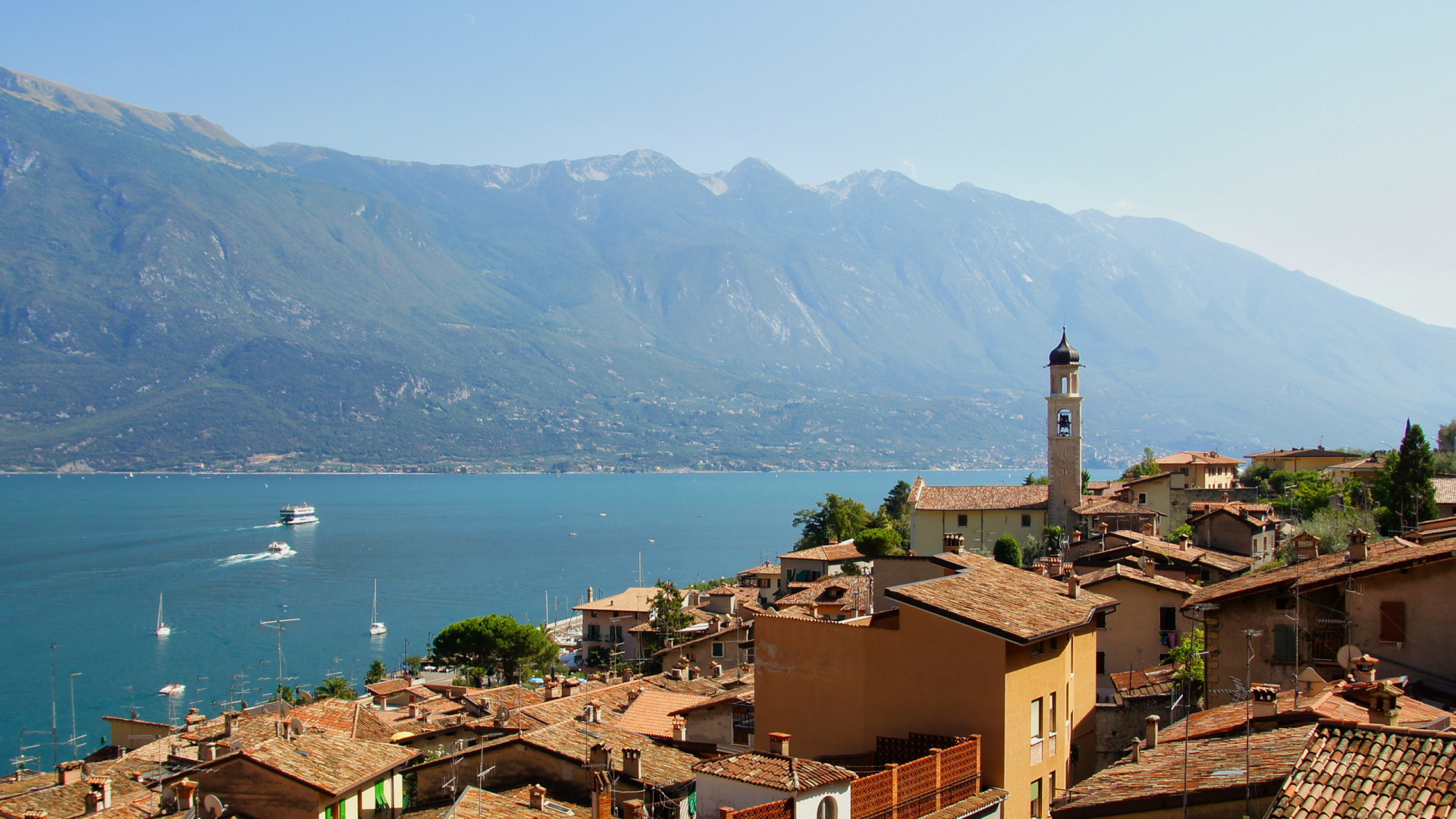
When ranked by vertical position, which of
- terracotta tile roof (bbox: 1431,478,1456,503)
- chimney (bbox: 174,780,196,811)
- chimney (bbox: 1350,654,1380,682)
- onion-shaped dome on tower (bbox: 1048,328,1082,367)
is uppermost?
onion-shaped dome on tower (bbox: 1048,328,1082,367)

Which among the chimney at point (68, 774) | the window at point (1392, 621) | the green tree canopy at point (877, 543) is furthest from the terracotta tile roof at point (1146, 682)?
the green tree canopy at point (877, 543)

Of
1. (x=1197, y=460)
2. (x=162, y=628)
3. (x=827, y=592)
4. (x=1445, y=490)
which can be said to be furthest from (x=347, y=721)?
(x=162, y=628)

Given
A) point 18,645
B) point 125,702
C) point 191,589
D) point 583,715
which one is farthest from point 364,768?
point 191,589

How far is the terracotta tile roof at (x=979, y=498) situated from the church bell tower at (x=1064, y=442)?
846 mm

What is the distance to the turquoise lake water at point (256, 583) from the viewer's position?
67125 mm

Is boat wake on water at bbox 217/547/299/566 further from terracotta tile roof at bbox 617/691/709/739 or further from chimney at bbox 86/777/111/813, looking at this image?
terracotta tile roof at bbox 617/691/709/739

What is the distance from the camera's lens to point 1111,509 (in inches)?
1902

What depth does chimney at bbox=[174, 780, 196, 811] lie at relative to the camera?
50.5ft

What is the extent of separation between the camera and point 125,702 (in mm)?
61344

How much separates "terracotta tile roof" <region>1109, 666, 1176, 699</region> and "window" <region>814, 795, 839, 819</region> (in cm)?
938

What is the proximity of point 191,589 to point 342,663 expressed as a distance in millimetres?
40083

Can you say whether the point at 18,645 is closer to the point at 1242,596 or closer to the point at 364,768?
the point at 364,768

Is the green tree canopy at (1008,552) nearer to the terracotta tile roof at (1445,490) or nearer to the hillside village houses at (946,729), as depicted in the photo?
the terracotta tile roof at (1445,490)

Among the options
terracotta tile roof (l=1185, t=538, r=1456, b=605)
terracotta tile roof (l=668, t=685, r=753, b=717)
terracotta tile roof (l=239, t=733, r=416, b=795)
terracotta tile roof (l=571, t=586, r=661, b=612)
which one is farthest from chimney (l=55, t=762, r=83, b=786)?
terracotta tile roof (l=571, t=586, r=661, b=612)
